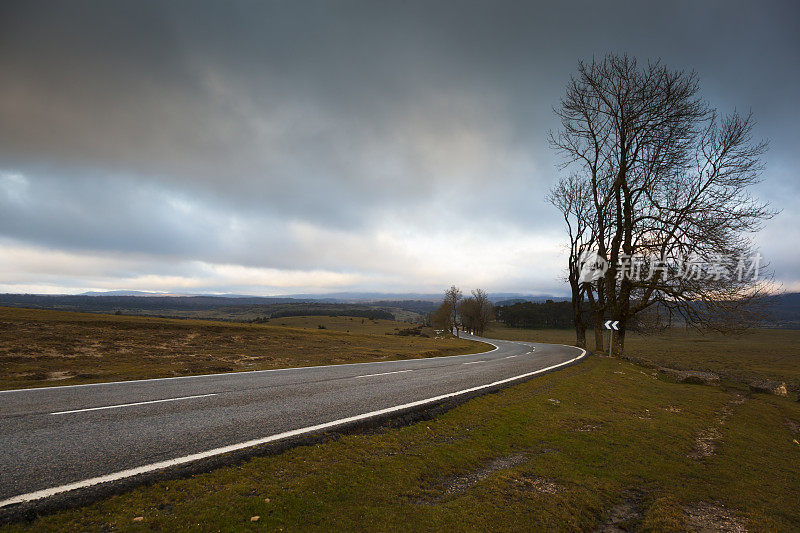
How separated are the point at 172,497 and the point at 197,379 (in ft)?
27.6

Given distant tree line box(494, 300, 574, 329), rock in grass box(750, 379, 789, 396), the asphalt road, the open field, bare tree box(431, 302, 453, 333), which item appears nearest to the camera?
the open field

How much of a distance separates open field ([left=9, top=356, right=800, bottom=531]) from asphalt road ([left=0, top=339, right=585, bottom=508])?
0.86 metres

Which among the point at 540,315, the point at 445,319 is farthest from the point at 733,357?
the point at 540,315

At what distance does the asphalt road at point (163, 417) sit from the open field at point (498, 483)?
863 millimetres

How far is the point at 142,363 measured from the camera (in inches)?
548

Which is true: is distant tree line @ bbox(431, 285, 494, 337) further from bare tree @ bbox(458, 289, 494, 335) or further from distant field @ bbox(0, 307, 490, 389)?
distant field @ bbox(0, 307, 490, 389)

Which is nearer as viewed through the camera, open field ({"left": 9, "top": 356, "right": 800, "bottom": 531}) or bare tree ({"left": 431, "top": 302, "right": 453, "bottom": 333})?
open field ({"left": 9, "top": 356, "right": 800, "bottom": 531})

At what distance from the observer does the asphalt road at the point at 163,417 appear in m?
4.38

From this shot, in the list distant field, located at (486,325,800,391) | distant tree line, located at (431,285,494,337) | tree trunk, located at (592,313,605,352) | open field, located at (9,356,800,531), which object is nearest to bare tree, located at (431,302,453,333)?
distant tree line, located at (431,285,494,337)

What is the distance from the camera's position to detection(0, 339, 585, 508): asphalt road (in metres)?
4.38

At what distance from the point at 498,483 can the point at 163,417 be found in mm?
6460

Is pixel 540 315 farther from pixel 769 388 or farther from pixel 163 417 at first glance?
pixel 163 417

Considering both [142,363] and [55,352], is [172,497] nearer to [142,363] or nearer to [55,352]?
[142,363]

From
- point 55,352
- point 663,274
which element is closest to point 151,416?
point 55,352
